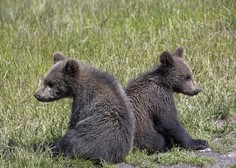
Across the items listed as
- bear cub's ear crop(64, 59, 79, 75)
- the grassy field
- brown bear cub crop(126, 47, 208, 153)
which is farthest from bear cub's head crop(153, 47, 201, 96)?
bear cub's ear crop(64, 59, 79, 75)

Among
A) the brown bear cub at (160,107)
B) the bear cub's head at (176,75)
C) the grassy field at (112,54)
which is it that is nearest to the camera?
the brown bear cub at (160,107)

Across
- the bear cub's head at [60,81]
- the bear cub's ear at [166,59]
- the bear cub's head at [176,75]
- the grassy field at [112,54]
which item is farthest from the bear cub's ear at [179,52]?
the bear cub's head at [60,81]

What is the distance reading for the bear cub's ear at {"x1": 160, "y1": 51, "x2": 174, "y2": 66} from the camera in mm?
7895

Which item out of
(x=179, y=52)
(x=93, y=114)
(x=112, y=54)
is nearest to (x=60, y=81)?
(x=93, y=114)

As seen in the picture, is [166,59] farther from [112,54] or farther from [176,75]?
[112,54]

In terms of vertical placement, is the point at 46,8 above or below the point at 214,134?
above

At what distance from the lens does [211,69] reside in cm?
987

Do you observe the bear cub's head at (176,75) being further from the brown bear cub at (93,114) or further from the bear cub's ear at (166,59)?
the brown bear cub at (93,114)

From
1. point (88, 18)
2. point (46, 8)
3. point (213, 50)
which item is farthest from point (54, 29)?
point (213, 50)

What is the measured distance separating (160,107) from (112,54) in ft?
9.64

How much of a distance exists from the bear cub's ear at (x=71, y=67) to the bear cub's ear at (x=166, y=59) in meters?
1.11

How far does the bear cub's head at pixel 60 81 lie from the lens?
24.3ft

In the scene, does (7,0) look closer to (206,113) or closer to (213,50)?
(213,50)

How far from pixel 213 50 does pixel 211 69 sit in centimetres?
83
